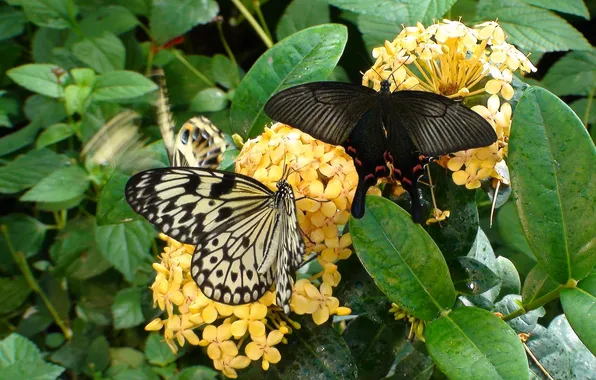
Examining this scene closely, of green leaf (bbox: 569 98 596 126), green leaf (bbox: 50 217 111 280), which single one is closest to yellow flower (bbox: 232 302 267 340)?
green leaf (bbox: 50 217 111 280)

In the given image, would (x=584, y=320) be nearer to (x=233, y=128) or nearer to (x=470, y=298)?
(x=470, y=298)

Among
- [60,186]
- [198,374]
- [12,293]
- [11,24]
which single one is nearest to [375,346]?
[198,374]

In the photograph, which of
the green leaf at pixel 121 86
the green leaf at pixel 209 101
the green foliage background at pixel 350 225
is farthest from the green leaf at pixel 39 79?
the green leaf at pixel 209 101

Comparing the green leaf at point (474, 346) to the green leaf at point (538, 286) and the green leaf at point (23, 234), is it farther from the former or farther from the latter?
the green leaf at point (23, 234)

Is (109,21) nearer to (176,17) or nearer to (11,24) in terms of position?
(176,17)

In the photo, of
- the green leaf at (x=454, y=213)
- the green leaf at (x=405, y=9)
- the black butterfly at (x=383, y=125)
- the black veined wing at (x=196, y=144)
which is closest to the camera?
the black butterfly at (x=383, y=125)

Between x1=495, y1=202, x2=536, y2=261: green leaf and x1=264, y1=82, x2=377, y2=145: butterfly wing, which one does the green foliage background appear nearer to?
x1=495, y1=202, x2=536, y2=261: green leaf
